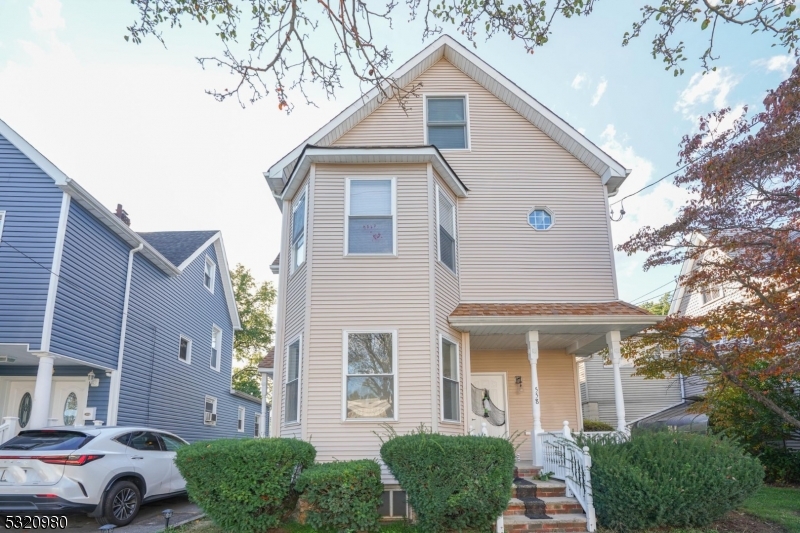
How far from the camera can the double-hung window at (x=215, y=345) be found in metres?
19.6

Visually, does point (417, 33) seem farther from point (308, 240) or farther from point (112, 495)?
point (112, 495)

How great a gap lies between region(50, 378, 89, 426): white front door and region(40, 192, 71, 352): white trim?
8.56 ft

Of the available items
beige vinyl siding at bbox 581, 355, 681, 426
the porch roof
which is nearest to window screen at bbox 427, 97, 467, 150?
the porch roof

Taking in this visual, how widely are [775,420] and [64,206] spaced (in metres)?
15.4

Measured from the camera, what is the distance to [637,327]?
10039 millimetres

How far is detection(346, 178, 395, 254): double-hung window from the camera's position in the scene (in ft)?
32.8

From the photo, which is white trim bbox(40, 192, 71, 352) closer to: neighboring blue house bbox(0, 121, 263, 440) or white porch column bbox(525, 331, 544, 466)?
neighboring blue house bbox(0, 121, 263, 440)

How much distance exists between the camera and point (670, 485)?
732 centimetres

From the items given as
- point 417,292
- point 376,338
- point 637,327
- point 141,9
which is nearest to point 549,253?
point 637,327

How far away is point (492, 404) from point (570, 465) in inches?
124

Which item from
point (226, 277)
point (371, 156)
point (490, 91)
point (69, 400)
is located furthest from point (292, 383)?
point (226, 277)

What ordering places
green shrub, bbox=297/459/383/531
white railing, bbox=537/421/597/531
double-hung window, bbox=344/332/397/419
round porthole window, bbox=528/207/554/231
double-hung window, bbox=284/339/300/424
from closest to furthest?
green shrub, bbox=297/459/383/531 → white railing, bbox=537/421/597/531 → double-hung window, bbox=344/332/397/419 → double-hung window, bbox=284/339/300/424 → round porthole window, bbox=528/207/554/231

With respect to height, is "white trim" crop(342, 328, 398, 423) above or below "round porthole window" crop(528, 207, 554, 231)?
below

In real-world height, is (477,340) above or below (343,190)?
below
